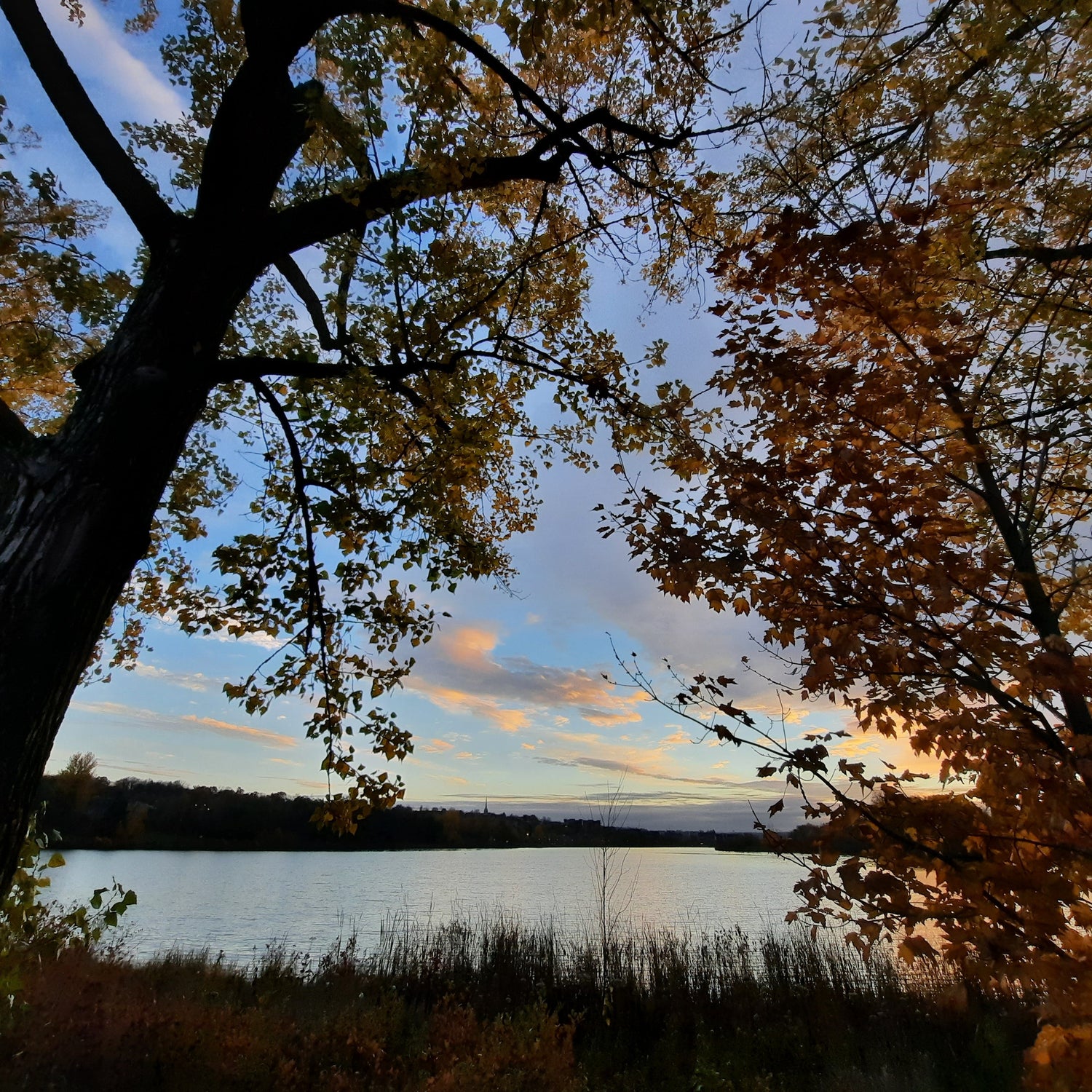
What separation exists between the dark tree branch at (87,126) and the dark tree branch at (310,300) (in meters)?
1.45

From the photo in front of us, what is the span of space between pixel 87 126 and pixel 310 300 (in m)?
2.06

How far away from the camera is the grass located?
6.85 meters

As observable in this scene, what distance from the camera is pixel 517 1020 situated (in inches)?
352

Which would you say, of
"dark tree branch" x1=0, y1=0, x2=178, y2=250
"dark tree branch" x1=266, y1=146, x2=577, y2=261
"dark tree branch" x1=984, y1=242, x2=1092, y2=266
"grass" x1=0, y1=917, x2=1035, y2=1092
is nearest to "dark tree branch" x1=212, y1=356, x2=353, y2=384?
"dark tree branch" x1=266, y1=146, x2=577, y2=261

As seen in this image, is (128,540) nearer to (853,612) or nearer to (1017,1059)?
(853,612)

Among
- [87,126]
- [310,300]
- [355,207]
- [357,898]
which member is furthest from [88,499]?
[357,898]

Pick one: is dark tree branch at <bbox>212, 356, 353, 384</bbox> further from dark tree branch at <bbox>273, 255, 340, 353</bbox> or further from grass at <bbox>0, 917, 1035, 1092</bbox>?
grass at <bbox>0, 917, 1035, 1092</bbox>

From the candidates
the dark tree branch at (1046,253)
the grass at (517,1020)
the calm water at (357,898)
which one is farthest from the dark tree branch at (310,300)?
the calm water at (357,898)

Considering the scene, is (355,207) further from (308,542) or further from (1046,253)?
(1046,253)

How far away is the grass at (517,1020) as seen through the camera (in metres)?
6.85

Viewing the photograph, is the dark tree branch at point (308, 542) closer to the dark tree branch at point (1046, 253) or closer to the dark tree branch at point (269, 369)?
the dark tree branch at point (269, 369)

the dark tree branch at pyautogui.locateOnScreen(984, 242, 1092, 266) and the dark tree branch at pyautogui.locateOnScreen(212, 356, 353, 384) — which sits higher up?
the dark tree branch at pyautogui.locateOnScreen(984, 242, 1092, 266)

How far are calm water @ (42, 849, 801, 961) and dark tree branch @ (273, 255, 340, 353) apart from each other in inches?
508

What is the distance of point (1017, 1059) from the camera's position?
773cm
